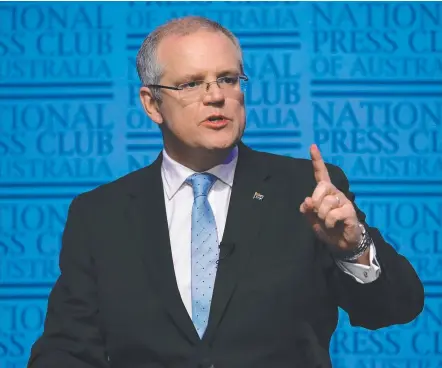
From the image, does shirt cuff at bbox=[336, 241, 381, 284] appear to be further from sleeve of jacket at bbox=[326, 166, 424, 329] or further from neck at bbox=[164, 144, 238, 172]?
neck at bbox=[164, 144, 238, 172]

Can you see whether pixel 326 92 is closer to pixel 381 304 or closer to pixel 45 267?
pixel 45 267

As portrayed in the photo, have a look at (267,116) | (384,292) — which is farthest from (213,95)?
(267,116)

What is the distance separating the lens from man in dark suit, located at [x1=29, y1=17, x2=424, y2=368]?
170 centimetres

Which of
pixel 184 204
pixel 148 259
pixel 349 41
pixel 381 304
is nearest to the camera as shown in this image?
pixel 381 304

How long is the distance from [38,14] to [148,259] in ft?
5.58

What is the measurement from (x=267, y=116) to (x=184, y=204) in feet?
4.09

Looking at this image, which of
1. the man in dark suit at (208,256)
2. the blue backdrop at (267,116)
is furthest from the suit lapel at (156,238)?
the blue backdrop at (267,116)

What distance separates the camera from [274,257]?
1.76 m

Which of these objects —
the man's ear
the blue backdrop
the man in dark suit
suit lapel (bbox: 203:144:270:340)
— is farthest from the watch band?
the blue backdrop

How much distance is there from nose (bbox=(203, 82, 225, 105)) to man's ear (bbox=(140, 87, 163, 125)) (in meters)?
0.20

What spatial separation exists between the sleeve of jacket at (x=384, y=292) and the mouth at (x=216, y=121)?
→ 357 mm

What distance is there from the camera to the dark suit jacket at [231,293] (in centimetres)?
171

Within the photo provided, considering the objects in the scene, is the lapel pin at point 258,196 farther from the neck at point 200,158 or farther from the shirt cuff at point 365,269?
the shirt cuff at point 365,269

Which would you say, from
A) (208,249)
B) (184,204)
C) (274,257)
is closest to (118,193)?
(184,204)
